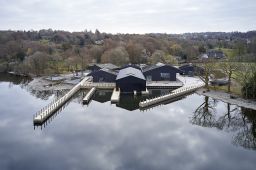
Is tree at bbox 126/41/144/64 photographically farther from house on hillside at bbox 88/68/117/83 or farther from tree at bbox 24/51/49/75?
house on hillside at bbox 88/68/117/83

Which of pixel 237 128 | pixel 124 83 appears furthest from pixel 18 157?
pixel 124 83

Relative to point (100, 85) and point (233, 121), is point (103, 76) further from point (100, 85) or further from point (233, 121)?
point (233, 121)

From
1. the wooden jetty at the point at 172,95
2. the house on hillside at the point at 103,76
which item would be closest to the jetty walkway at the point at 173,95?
the wooden jetty at the point at 172,95

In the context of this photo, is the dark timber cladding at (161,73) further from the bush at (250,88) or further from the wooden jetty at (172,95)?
the bush at (250,88)

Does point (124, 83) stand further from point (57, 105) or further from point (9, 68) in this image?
point (9, 68)

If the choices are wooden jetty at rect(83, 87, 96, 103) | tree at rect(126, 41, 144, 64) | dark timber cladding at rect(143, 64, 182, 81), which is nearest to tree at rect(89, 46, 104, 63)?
tree at rect(126, 41, 144, 64)

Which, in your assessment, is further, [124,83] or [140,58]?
[140,58]
